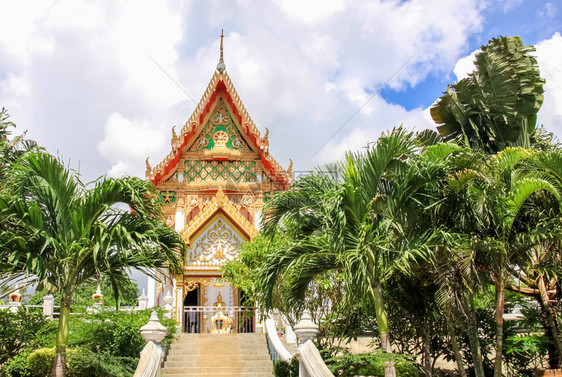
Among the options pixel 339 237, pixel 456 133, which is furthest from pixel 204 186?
pixel 339 237

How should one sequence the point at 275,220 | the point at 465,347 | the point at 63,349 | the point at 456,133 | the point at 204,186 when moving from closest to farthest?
the point at 63,349 < the point at 275,220 < the point at 465,347 < the point at 456,133 < the point at 204,186

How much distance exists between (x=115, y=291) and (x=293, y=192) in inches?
127

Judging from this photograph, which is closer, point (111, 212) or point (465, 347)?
point (111, 212)

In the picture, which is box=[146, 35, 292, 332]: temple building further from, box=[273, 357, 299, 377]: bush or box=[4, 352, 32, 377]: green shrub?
box=[4, 352, 32, 377]: green shrub

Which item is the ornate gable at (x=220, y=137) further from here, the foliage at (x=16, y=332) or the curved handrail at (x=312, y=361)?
the curved handrail at (x=312, y=361)

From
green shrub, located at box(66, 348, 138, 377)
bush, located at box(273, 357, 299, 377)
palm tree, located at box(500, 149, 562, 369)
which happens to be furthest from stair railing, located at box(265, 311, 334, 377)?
palm tree, located at box(500, 149, 562, 369)

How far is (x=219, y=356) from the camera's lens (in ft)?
39.7

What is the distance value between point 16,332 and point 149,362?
4036mm

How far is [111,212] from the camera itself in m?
8.95

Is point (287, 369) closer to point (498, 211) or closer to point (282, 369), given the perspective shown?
point (282, 369)

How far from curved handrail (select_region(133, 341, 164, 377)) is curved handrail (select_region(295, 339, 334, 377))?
6.25 feet

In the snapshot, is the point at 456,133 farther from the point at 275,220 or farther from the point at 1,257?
the point at 1,257

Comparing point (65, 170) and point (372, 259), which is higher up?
point (65, 170)

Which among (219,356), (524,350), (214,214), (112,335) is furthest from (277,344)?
(214,214)
